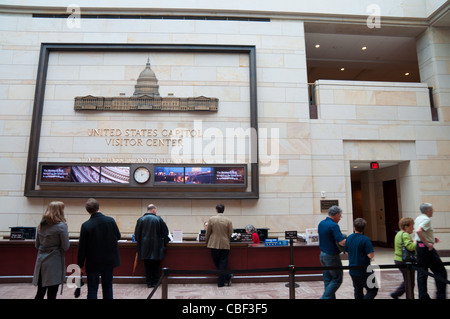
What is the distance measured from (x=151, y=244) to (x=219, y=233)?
135 cm

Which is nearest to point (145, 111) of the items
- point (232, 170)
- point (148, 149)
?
point (148, 149)

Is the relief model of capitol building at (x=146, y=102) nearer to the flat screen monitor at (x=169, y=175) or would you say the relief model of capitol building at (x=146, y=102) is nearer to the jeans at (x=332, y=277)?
the flat screen monitor at (x=169, y=175)

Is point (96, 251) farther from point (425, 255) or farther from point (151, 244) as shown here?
point (425, 255)

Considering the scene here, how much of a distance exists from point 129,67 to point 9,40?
357 cm

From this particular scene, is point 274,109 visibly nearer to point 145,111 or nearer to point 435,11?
point 145,111

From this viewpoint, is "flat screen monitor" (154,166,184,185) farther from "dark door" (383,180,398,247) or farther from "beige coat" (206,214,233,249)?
"dark door" (383,180,398,247)

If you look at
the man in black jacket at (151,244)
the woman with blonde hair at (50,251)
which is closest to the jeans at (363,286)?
the man in black jacket at (151,244)

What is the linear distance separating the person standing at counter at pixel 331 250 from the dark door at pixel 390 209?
24.8 ft

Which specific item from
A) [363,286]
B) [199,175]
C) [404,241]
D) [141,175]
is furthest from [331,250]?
[141,175]

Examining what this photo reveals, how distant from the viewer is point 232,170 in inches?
309

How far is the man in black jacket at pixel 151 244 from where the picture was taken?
5.69 meters

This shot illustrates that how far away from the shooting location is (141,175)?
303 inches

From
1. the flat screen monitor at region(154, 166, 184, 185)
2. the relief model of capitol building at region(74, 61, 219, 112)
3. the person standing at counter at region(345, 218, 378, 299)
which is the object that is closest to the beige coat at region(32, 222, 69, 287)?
the person standing at counter at region(345, 218, 378, 299)

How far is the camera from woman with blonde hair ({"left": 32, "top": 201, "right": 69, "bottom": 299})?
3.70 metres
